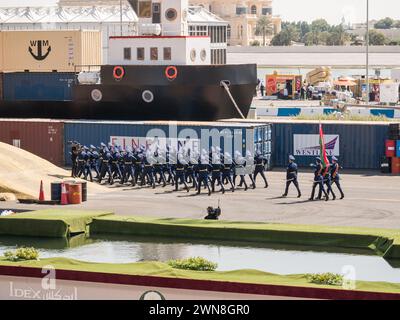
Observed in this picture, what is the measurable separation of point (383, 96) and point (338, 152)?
3754 centimetres

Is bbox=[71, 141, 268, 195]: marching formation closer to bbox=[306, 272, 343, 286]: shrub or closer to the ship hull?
the ship hull

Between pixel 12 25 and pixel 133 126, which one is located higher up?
pixel 12 25

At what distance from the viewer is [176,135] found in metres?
43.1

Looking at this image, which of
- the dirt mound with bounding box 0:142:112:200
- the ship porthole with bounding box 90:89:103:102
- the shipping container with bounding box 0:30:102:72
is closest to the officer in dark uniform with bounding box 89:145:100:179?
the dirt mound with bounding box 0:142:112:200

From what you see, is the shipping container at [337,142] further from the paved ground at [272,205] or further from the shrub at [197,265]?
the shrub at [197,265]

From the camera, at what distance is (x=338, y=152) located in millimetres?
43594

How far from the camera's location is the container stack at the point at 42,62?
52219 millimetres

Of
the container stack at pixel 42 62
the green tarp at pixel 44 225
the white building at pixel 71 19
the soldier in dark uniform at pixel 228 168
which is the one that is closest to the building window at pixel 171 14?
the container stack at pixel 42 62

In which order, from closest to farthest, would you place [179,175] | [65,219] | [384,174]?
[65,219] < [179,175] < [384,174]

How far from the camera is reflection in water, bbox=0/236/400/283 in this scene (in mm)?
23625

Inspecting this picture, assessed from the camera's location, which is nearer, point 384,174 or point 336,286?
point 336,286

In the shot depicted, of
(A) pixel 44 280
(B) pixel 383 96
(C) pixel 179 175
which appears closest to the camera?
(A) pixel 44 280

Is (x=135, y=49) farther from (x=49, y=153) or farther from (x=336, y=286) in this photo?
(x=336, y=286)

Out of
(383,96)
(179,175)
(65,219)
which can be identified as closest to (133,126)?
(179,175)
